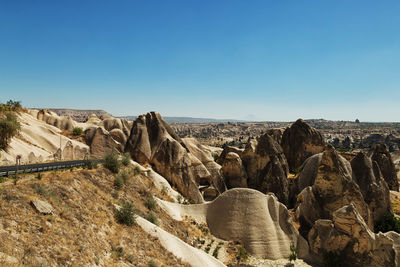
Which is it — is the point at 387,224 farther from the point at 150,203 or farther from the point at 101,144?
the point at 101,144

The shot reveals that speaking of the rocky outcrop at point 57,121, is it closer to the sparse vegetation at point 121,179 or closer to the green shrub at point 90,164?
the green shrub at point 90,164

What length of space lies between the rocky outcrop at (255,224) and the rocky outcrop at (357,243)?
2.74m

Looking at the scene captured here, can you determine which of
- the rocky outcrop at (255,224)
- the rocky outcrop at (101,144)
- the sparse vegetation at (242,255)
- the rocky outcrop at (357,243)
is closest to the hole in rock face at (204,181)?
the rocky outcrop at (255,224)

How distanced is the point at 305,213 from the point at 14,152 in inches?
1201

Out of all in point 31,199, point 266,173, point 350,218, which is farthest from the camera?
point 266,173

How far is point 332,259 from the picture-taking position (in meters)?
19.4

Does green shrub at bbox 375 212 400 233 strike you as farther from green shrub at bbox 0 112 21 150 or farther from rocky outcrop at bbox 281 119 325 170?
green shrub at bbox 0 112 21 150

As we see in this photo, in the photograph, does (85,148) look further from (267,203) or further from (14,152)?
(267,203)

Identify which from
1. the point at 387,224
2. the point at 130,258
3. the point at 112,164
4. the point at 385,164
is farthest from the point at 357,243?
the point at 385,164

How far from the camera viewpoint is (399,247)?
63.9 ft

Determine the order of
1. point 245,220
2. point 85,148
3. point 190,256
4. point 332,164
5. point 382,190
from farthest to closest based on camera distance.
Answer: point 85,148 < point 382,190 < point 332,164 < point 245,220 < point 190,256

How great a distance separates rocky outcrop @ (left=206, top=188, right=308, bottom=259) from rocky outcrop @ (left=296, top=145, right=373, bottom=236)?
2.82m

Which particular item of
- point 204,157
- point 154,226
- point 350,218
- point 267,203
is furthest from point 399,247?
point 204,157

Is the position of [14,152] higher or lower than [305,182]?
higher
